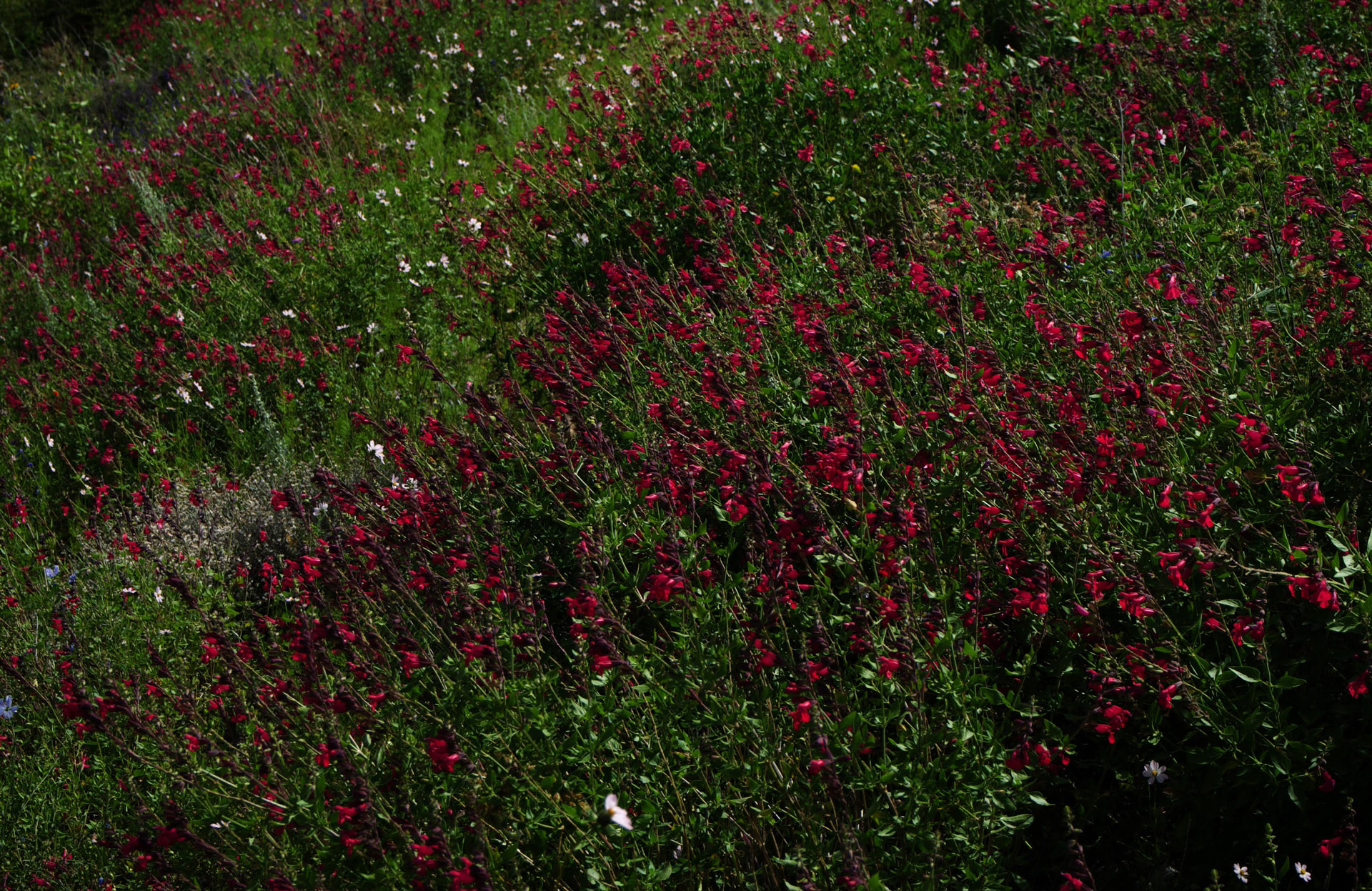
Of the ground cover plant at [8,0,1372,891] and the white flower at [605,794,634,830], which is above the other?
the white flower at [605,794,634,830]

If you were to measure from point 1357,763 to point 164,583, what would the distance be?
402 cm

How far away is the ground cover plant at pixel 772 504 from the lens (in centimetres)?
197

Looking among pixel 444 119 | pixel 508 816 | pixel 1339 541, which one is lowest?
pixel 508 816

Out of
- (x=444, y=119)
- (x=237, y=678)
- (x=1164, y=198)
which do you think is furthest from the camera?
(x=444, y=119)

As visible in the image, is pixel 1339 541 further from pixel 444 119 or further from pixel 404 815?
pixel 444 119

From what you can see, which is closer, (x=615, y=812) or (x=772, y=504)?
(x=615, y=812)

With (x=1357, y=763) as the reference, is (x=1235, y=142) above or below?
above

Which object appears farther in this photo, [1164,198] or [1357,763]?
[1164,198]

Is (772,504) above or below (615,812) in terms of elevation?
below

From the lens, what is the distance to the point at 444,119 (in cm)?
809

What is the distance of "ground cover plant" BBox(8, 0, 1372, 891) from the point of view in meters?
1.97

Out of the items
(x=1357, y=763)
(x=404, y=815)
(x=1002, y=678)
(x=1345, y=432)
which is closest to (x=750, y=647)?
(x=1002, y=678)

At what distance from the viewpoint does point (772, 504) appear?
2895 millimetres

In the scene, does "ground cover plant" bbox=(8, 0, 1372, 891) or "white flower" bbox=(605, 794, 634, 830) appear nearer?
"white flower" bbox=(605, 794, 634, 830)
